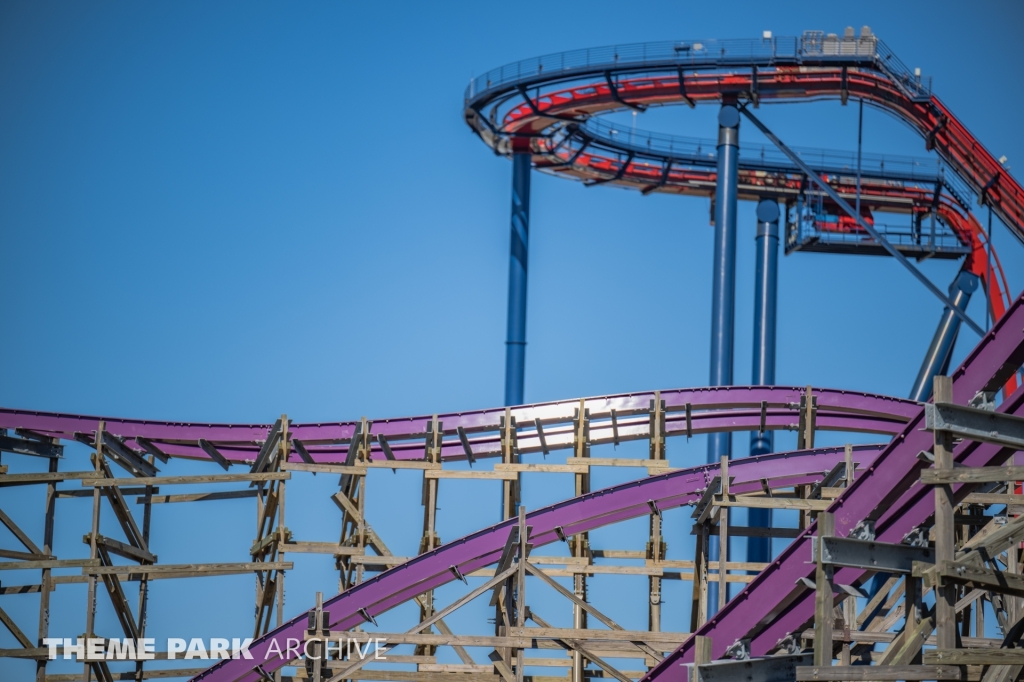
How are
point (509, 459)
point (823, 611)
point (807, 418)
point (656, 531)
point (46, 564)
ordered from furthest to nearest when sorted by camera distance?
point (807, 418)
point (509, 459)
point (46, 564)
point (656, 531)
point (823, 611)

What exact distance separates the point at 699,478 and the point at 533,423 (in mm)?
4476

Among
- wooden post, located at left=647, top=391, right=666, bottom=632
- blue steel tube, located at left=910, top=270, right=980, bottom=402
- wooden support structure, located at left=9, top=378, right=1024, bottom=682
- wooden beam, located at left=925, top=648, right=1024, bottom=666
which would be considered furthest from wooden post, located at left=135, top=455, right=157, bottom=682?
blue steel tube, located at left=910, top=270, right=980, bottom=402

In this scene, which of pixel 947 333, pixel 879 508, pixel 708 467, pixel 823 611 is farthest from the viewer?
pixel 947 333

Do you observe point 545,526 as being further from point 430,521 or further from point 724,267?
point 724,267

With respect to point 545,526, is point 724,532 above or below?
below

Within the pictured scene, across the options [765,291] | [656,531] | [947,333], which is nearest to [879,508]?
[656,531]

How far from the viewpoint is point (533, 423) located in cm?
2156

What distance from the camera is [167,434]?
2228 cm

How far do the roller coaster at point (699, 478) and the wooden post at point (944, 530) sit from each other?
0.07 ft

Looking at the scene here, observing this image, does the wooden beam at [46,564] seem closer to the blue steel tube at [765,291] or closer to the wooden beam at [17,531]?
the wooden beam at [17,531]

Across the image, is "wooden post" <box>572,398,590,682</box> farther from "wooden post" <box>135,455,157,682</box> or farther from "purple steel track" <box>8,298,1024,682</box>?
"wooden post" <box>135,455,157,682</box>

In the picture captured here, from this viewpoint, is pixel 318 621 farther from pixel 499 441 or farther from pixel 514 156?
pixel 514 156

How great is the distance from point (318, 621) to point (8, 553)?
6594mm

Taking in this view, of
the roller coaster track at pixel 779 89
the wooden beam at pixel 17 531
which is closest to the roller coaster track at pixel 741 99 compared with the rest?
the roller coaster track at pixel 779 89
